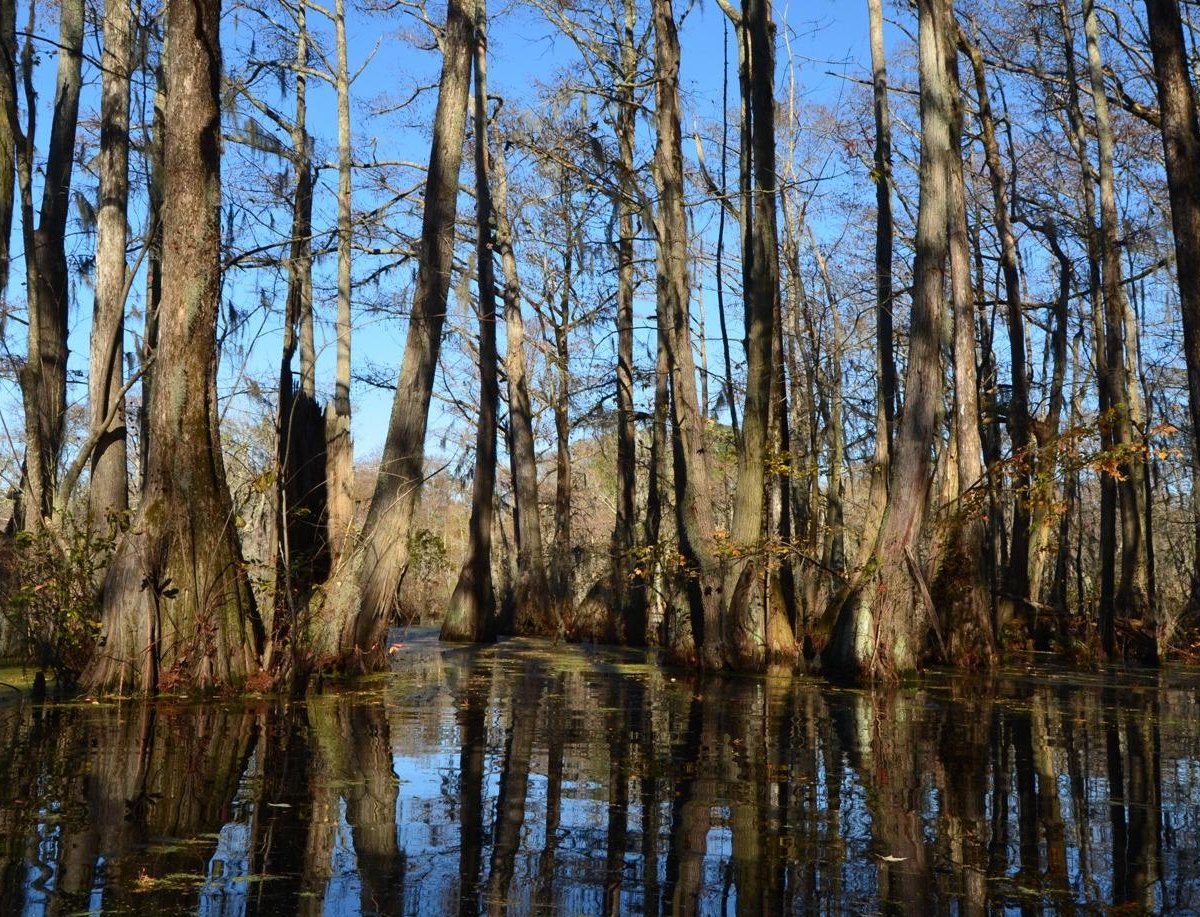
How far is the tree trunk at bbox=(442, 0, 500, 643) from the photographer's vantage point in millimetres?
18781

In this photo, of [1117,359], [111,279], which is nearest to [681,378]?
[111,279]

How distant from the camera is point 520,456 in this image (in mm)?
23500

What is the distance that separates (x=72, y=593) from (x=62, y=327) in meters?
6.50

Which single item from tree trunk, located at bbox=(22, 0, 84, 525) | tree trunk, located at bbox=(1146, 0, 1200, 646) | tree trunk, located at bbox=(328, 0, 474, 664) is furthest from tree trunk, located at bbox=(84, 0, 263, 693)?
tree trunk, located at bbox=(1146, 0, 1200, 646)

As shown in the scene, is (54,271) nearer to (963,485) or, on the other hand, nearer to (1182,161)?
(963,485)

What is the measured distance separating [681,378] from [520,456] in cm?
1019

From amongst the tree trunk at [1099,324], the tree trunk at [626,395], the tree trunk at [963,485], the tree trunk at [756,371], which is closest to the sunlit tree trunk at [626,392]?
the tree trunk at [626,395]

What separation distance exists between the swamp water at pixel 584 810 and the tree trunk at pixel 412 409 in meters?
1.73

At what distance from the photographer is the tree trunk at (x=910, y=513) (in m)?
11.3

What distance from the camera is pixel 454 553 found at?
148ft

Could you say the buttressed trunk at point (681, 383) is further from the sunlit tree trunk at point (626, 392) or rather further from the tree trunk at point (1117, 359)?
the tree trunk at point (1117, 359)

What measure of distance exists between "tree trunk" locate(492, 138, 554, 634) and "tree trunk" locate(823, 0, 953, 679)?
10999 millimetres

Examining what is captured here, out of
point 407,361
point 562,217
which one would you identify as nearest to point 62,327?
point 407,361

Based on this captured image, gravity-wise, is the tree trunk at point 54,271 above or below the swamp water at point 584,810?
above
